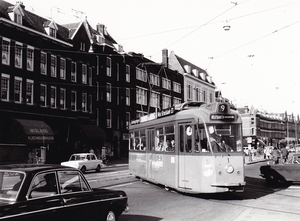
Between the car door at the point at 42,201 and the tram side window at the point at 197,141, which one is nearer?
the car door at the point at 42,201

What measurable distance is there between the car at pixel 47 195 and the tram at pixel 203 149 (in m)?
5.45

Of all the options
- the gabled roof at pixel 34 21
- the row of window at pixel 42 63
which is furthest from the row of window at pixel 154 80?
the gabled roof at pixel 34 21

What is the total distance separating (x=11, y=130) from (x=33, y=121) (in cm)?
245

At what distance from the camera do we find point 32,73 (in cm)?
3488

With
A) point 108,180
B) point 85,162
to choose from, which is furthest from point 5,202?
point 85,162

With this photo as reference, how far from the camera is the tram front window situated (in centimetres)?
1273

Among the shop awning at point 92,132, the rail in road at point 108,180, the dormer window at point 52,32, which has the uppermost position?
the dormer window at point 52,32

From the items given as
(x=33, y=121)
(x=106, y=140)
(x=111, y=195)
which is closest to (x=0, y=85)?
(x=33, y=121)

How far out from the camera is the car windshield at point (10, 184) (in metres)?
6.03

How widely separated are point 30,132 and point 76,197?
26455mm

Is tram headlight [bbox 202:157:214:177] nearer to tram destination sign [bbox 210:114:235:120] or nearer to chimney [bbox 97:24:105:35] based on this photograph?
tram destination sign [bbox 210:114:235:120]

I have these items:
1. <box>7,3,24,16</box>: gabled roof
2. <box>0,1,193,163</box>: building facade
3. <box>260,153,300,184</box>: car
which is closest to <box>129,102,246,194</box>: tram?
<box>260,153,300,184</box>: car

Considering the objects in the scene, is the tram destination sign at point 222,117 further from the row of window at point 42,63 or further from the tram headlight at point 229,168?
the row of window at point 42,63

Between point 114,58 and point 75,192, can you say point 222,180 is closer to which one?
point 75,192
